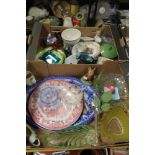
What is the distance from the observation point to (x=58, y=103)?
3.01ft

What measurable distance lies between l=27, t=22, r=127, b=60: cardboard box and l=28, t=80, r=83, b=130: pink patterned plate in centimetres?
18

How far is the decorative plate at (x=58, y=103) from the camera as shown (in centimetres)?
89

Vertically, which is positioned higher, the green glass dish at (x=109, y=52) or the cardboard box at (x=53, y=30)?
the cardboard box at (x=53, y=30)

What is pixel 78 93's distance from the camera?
3.21ft

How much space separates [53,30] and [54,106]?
A: 477 mm

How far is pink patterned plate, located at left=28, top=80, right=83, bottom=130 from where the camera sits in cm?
89

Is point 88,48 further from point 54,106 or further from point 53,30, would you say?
point 54,106

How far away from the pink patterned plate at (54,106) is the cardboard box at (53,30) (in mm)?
183
